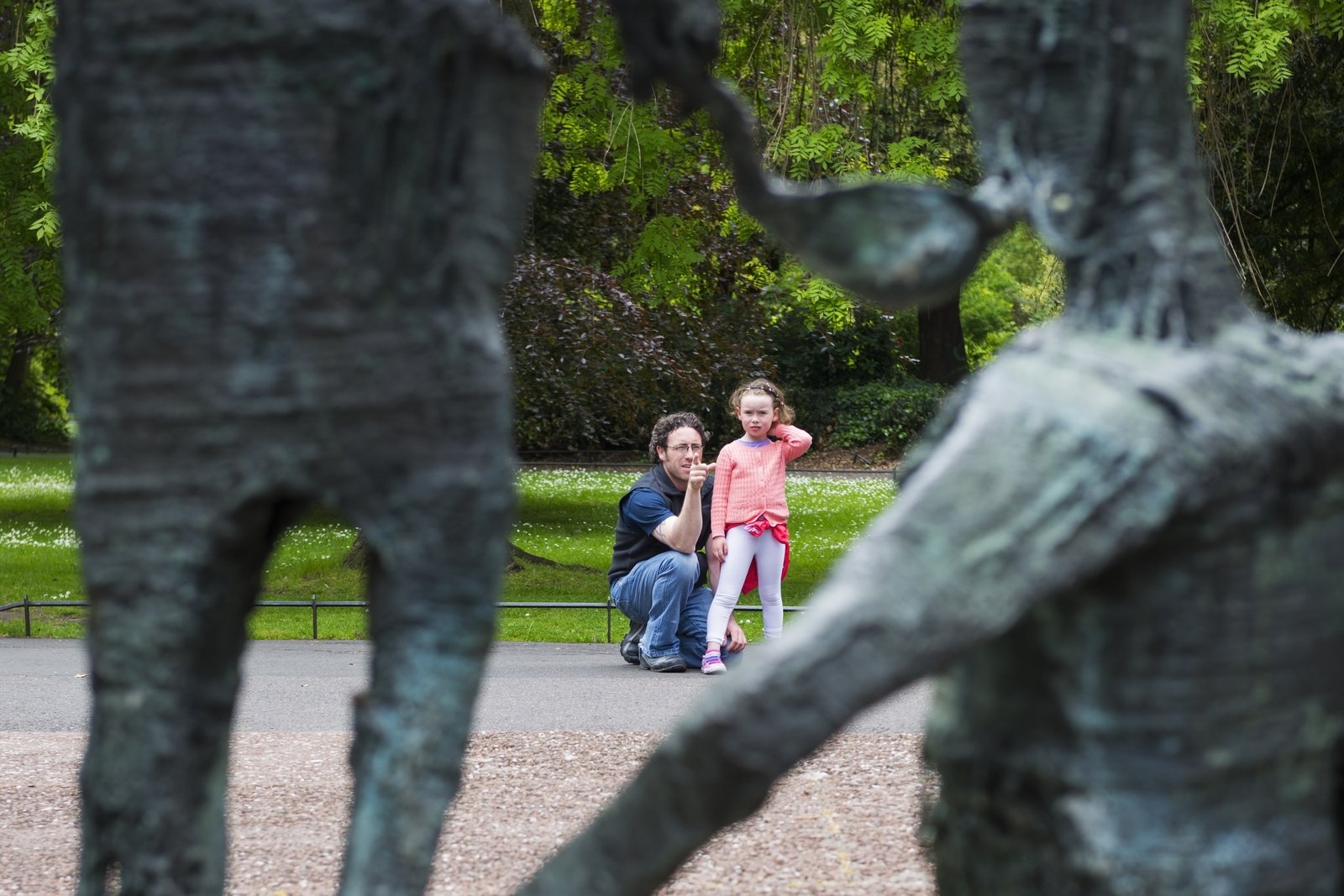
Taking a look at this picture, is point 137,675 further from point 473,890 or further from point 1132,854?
point 473,890

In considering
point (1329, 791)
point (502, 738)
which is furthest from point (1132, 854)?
point (502, 738)

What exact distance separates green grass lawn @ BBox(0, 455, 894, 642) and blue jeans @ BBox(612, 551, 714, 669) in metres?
1.49

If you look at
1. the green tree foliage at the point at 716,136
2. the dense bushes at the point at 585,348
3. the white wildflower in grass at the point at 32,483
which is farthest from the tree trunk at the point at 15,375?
the dense bushes at the point at 585,348

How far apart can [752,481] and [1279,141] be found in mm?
8343

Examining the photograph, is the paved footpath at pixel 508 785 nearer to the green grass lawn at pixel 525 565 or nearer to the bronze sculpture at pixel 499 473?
the bronze sculpture at pixel 499 473

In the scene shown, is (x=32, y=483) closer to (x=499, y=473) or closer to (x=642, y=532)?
(x=642, y=532)

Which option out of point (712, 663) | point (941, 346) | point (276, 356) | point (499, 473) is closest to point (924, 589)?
point (499, 473)

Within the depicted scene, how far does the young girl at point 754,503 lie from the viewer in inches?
306

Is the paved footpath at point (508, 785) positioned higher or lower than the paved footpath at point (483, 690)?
higher

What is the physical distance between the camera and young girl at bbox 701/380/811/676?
306 inches

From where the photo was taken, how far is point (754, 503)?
779 cm

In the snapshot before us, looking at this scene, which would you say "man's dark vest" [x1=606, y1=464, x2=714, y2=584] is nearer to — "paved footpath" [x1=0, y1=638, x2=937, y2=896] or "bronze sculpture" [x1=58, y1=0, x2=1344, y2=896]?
"paved footpath" [x1=0, y1=638, x2=937, y2=896]

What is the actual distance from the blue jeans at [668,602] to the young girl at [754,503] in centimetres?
21

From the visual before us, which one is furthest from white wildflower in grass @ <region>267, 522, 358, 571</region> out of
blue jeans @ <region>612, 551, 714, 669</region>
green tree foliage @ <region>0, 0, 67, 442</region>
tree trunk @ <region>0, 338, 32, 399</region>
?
tree trunk @ <region>0, 338, 32, 399</region>
